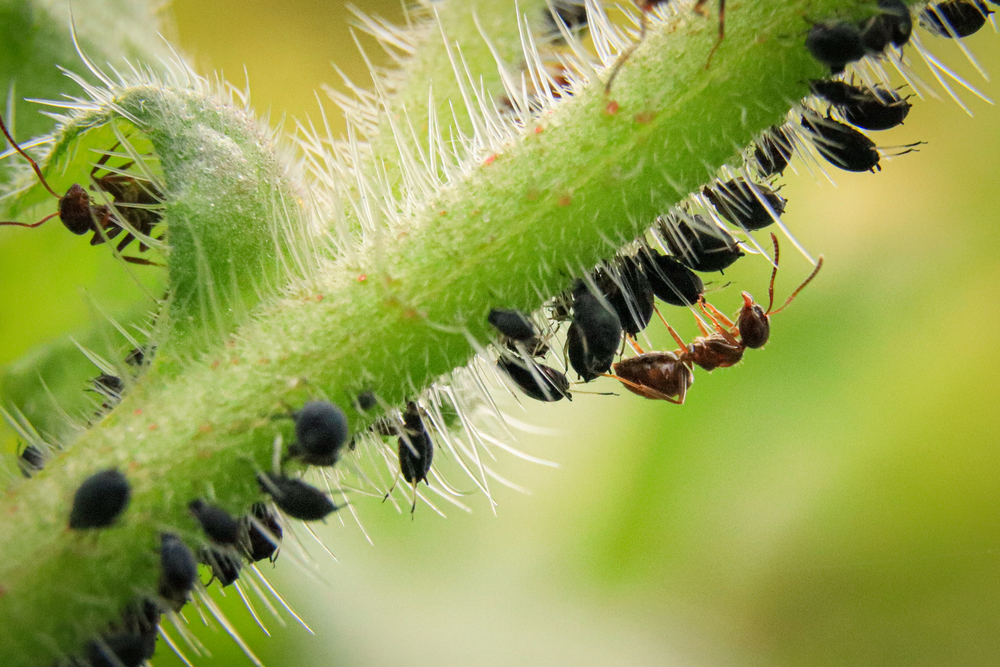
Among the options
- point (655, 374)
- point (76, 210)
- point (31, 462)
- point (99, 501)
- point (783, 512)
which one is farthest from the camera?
point (783, 512)

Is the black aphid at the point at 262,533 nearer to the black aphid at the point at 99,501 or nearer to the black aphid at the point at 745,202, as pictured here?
the black aphid at the point at 99,501

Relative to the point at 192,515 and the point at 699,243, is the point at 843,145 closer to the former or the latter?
the point at 699,243

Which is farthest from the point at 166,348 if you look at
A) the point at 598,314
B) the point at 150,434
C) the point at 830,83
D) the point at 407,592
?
the point at 407,592

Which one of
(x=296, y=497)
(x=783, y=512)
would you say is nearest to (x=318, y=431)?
(x=296, y=497)

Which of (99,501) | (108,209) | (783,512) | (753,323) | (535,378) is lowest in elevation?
(783,512)

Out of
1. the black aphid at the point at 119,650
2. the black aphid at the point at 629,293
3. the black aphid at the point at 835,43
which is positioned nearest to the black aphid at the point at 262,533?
the black aphid at the point at 119,650

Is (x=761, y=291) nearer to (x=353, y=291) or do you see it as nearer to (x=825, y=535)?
(x=825, y=535)
